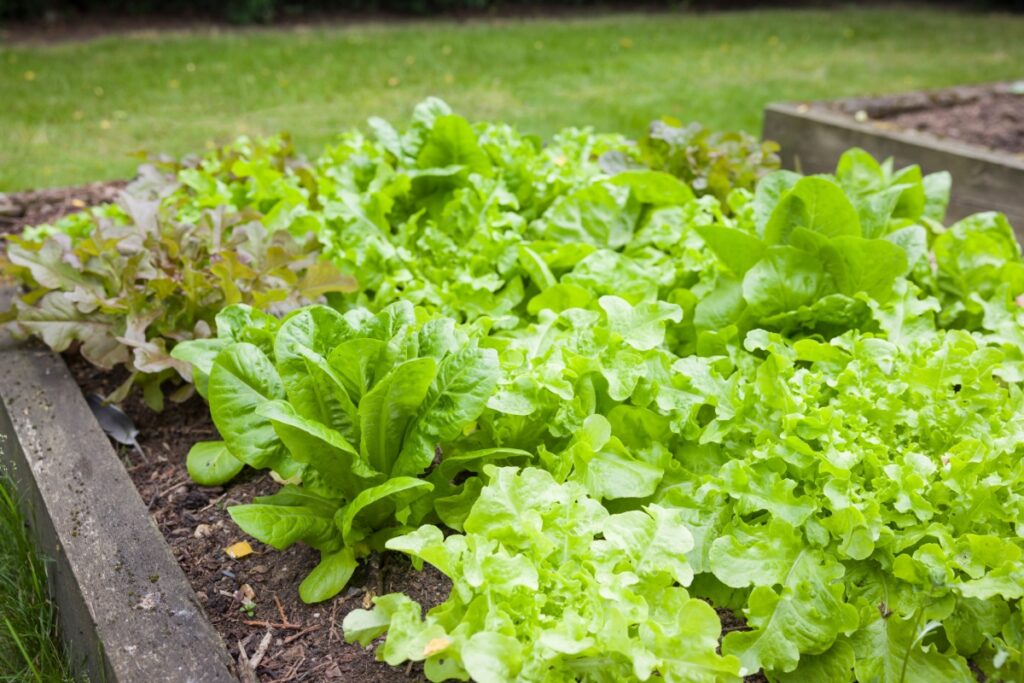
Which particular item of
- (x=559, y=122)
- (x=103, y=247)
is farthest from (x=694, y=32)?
(x=103, y=247)

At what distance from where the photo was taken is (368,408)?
1.88 m

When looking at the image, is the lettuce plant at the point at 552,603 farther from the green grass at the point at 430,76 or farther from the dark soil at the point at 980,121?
the dark soil at the point at 980,121

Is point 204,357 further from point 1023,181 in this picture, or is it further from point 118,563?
point 1023,181

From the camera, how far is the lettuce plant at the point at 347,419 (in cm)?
185

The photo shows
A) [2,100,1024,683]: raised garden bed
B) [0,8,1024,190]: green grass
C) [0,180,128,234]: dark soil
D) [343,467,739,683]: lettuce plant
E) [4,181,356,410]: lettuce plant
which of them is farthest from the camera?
[0,8,1024,190]: green grass

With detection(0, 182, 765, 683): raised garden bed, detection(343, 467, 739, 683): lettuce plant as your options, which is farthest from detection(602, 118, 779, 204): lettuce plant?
detection(343, 467, 739, 683): lettuce plant

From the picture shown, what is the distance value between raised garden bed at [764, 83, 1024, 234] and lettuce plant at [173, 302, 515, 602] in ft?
9.01

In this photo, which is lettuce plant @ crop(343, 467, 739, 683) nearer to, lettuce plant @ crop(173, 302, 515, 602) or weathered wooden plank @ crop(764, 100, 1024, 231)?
lettuce plant @ crop(173, 302, 515, 602)

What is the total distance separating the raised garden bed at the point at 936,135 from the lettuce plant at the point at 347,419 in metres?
2.75

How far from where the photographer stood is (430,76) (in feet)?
25.2

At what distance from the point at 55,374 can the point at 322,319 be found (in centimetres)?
106

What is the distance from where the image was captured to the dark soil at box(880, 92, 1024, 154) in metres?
5.29

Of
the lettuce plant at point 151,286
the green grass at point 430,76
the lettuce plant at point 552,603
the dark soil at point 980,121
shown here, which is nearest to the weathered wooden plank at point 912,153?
the dark soil at point 980,121

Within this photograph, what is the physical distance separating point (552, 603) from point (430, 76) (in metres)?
6.65
